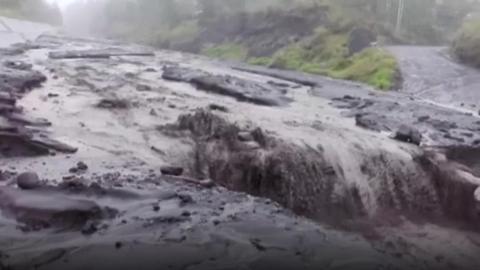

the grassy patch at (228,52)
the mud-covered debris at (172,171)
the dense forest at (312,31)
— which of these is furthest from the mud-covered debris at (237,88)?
the grassy patch at (228,52)

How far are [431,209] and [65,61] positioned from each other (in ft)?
67.3

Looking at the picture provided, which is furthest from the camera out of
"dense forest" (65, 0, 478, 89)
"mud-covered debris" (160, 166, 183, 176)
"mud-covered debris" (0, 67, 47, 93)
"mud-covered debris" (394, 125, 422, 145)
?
"dense forest" (65, 0, 478, 89)

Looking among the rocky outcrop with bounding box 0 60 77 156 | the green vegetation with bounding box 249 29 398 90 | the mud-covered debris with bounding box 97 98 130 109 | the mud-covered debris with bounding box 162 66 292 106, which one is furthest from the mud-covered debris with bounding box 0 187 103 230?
the green vegetation with bounding box 249 29 398 90

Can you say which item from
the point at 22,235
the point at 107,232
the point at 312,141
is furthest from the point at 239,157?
the point at 22,235

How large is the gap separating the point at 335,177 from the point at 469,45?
23.9 meters

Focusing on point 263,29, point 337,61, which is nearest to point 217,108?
point 337,61

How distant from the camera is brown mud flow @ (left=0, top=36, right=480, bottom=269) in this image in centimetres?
764

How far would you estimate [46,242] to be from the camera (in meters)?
7.35

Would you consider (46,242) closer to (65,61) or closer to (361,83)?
(65,61)

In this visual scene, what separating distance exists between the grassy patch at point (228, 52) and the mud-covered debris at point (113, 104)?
88.5 ft

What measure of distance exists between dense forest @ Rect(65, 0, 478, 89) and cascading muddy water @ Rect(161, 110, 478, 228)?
625 inches

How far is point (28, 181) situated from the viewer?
8.95 meters

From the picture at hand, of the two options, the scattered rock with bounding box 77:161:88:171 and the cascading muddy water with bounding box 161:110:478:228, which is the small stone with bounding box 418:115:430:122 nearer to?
the cascading muddy water with bounding box 161:110:478:228

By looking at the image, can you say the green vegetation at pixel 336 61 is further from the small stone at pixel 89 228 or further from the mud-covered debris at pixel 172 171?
the small stone at pixel 89 228
